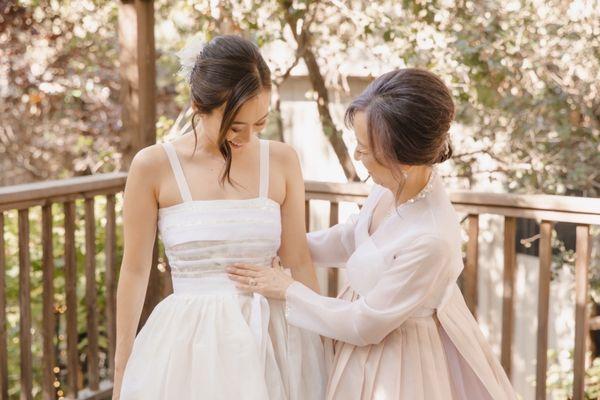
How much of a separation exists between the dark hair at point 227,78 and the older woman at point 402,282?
0.78ft

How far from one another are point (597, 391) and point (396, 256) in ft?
8.31

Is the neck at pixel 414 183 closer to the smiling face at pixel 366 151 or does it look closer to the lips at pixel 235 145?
the smiling face at pixel 366 151

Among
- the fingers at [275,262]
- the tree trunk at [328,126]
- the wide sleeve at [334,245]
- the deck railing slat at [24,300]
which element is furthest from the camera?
the tree trunk at [328,126]

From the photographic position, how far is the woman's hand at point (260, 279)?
6.33 ft

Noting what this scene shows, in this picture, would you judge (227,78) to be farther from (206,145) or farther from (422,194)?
(422,194)

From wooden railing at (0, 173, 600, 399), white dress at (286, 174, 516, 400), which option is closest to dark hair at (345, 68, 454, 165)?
white dress at (286, 174, 516, 400)

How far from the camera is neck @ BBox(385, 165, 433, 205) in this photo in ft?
5.97

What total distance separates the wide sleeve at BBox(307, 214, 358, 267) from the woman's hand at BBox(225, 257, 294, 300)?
223mm

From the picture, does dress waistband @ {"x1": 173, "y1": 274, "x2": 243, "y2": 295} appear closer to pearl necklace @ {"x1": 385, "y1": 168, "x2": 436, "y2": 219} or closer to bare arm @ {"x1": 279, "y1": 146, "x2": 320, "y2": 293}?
bare arm @ {"x1": 279, "y1": 146, "x2": 320, "y2": 293}

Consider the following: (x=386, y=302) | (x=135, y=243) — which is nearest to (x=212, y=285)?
(x=135, y=243)

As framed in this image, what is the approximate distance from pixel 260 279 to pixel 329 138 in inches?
89.8

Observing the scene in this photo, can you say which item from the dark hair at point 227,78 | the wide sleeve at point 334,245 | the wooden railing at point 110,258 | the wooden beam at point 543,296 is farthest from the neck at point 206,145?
the wooden beam at point 543,296

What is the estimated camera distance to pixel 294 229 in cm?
207

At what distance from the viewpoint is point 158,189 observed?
194 cm
